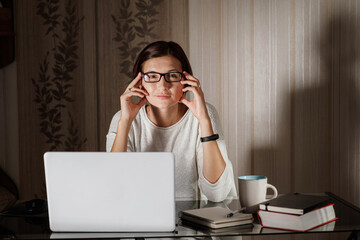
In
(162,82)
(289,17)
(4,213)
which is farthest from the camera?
(289,17)

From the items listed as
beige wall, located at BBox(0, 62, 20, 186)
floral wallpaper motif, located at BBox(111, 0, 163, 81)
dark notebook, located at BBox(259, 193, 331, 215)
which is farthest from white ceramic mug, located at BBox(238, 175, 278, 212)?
→ beige wall, located at BBox(0, 62, 20, 186)

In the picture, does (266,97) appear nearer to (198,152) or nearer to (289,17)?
(289,17)

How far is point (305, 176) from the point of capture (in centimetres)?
230

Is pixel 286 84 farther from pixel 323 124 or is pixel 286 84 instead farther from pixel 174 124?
pixel 174 124

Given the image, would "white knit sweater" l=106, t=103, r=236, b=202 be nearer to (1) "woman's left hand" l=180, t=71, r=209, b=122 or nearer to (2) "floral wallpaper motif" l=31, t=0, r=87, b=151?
(1) "woman's left hand" l=180, t=71, r=209, b=122

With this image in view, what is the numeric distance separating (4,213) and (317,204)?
36.8 inches

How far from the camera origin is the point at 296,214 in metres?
0.97

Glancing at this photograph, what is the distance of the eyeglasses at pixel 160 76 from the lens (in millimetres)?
1557

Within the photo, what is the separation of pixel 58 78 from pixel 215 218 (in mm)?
1631

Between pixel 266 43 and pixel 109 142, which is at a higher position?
pixel 266 43

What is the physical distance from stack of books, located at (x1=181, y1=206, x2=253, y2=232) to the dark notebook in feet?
0.20

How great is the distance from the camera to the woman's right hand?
1.57 meters

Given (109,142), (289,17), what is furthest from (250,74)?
(109,142)

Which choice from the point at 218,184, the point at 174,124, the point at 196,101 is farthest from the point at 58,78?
the point at 218,184
